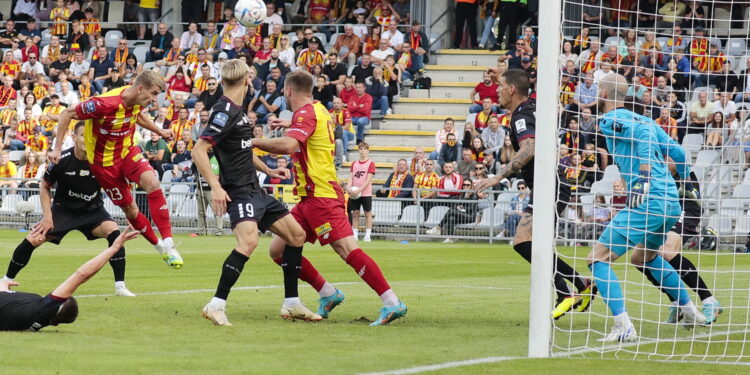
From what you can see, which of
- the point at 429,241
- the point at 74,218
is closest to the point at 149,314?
the point at 74,218

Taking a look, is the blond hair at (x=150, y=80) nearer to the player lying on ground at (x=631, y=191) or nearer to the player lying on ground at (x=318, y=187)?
the player lying on ground at (x=318, y=187)

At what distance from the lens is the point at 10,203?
26766 millimetres

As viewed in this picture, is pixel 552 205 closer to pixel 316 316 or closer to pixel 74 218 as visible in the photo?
pixel 316 316

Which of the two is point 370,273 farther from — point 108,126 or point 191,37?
point 191,37

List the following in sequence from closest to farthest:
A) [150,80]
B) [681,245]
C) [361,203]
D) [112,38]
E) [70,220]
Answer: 1. [681,245]
2. [70,220]
3. [150,80]
4. [361,203]
5. [112,38]

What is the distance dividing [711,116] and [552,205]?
276 inches

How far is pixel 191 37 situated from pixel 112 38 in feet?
11.6

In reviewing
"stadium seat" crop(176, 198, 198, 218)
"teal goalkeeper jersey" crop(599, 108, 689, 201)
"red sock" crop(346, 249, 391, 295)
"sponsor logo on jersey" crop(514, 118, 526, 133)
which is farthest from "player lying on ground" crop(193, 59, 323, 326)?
"stadium seat" crop(176, 198, 198, 218)

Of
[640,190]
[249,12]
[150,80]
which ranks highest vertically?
[249,12]

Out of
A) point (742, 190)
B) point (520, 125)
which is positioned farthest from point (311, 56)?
point (520, 125)

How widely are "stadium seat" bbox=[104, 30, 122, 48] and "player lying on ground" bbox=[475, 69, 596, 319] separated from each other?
2781 cm

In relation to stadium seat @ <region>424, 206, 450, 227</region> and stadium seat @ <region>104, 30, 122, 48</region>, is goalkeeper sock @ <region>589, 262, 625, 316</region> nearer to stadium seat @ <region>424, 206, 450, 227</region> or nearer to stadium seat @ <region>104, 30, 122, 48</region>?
stadium seat @ <region>424, 206, 450, 227</region>

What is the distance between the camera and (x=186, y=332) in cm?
873

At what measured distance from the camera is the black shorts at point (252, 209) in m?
9.45
